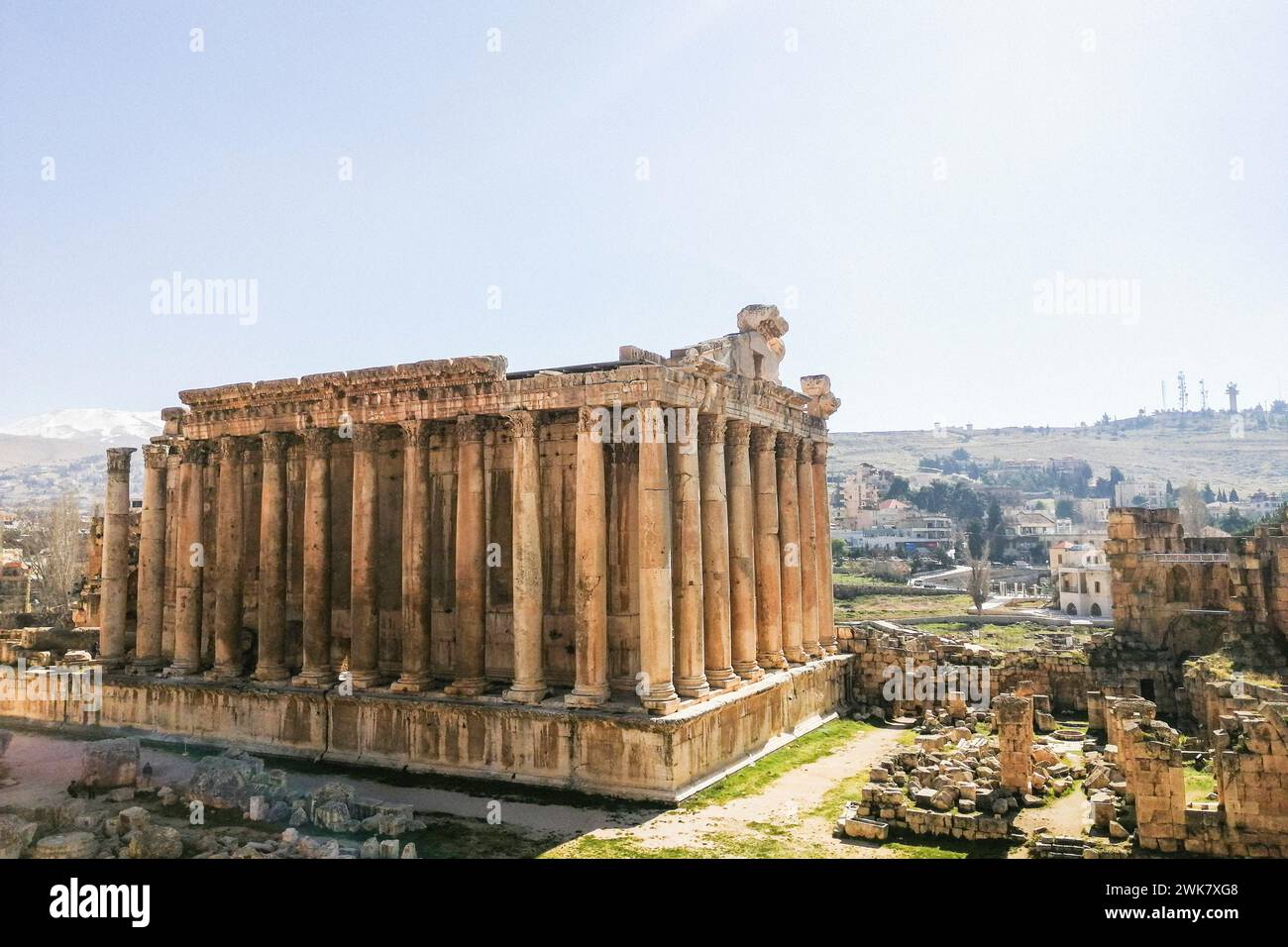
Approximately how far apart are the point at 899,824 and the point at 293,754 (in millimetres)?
14284

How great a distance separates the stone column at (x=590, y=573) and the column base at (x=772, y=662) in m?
6.32

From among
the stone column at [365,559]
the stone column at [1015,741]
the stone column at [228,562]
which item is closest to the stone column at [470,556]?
the stone column at [365,559]

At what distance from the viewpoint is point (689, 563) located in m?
19.0

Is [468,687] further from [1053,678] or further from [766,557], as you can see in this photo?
[1053,678]

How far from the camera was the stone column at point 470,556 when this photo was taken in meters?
20.0

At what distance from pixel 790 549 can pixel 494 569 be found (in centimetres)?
881

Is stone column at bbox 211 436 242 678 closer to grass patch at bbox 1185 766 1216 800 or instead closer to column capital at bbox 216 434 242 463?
column capital at bbox 216 434 242 463

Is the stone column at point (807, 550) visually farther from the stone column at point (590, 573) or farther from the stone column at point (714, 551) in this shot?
the stone column at point (590, 573)

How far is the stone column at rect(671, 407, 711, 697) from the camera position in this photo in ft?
61.7

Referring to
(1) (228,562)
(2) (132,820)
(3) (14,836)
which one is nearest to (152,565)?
(1) (228,562)

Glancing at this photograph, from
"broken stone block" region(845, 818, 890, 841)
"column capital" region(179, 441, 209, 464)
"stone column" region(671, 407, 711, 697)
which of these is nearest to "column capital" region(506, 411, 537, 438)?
"stone column" region(671, 407, 711, 697)

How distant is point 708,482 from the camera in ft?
67.5
